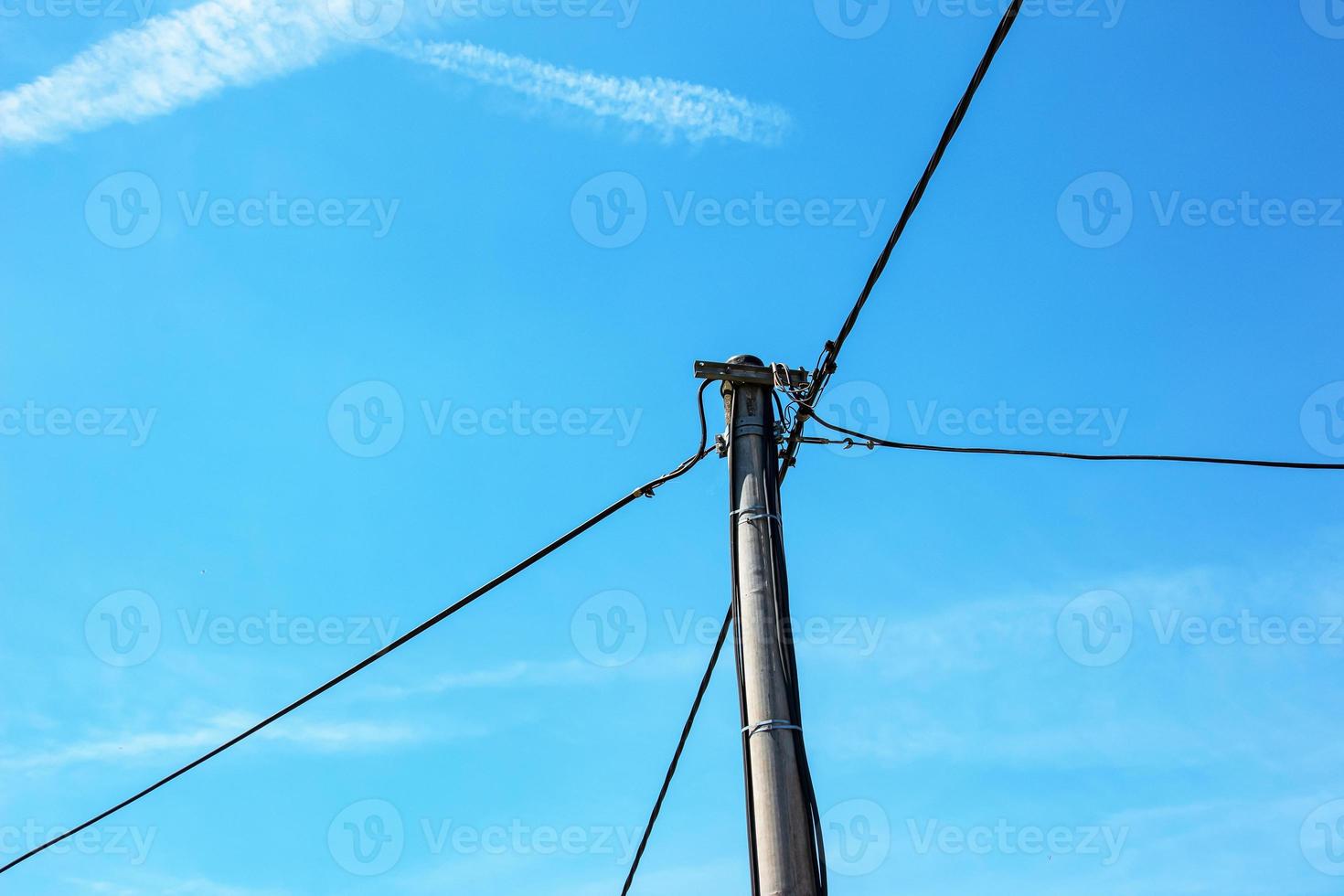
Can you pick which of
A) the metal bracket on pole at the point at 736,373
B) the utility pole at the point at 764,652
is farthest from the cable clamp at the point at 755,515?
the metal bracket on pole at the point at 736,373

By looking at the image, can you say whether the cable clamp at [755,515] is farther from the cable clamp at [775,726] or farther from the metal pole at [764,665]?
the cable clamp at [775,726]

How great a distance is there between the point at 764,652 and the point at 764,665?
0.23 feet

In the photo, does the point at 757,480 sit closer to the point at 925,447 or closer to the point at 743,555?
the point at 743,555

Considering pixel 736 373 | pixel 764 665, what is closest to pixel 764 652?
pixel 764 665

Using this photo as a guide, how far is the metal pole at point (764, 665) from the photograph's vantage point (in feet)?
19.4

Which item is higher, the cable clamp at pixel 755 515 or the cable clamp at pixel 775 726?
the cable clamp at pixel 755 515

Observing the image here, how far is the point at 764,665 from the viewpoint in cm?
626

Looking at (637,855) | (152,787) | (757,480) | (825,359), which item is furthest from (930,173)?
(152,787)

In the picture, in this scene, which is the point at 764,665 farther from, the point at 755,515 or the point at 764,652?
the point at 755,515

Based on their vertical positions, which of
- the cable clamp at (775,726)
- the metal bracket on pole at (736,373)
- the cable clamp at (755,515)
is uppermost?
the metal bracket on pole at (736,373)

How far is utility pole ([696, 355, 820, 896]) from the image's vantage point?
233 inches

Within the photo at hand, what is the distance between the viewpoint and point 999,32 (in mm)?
5629

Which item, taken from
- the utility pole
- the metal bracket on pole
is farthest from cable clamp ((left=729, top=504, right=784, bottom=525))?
the metal bracket on pole

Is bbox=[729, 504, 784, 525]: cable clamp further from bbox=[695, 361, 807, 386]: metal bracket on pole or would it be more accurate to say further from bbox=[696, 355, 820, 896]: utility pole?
bbox=[695, 361, 807, 386]: metal bracket on pole
